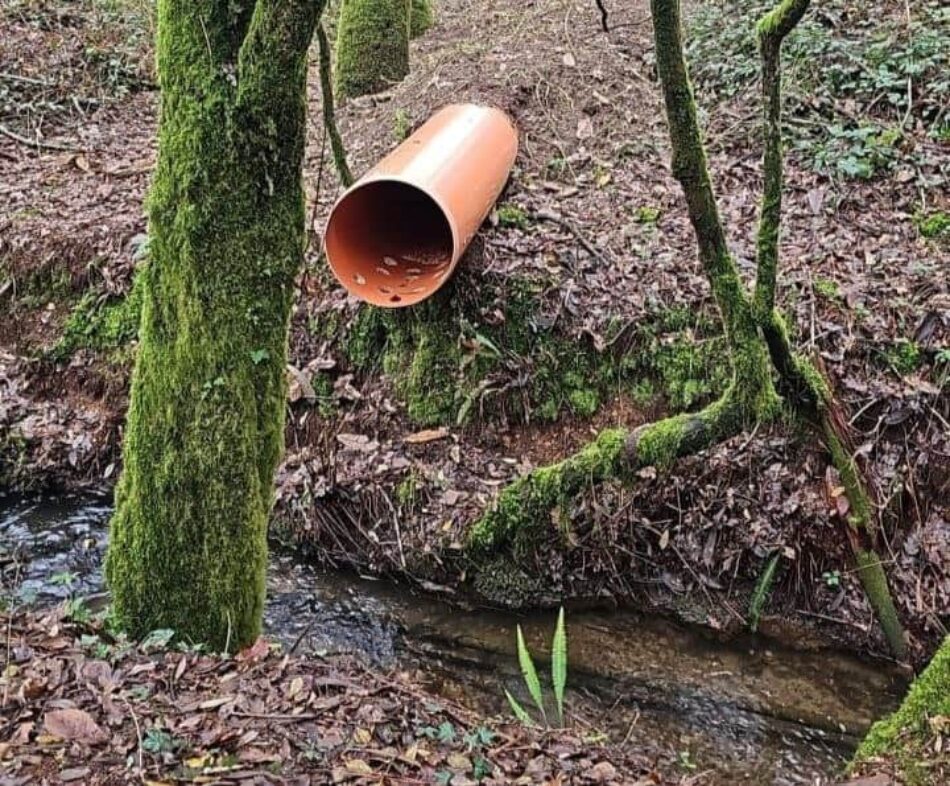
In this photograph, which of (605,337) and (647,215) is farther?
(647,215)

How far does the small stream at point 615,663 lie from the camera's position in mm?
3754

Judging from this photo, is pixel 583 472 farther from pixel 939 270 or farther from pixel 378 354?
pixel 939 270

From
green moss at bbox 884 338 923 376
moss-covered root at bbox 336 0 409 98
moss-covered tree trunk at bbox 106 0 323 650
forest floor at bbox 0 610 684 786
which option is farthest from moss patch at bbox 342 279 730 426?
moss-covered root at bbox 336 0 409 98

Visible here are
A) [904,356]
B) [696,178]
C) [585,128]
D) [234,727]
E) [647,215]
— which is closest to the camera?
[234,727]

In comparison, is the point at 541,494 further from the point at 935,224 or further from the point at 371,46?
the point at 371,46

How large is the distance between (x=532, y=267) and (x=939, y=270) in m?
2.30

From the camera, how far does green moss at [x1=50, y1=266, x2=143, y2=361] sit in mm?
5809

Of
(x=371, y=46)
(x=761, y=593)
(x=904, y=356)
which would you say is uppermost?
(x=371, y=46)

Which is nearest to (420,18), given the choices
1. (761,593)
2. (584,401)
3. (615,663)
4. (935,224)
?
(584,401)

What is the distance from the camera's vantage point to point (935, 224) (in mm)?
5062

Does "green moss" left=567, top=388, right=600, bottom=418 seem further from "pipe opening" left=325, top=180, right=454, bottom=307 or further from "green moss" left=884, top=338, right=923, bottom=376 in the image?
"green moss" left=884, top=338, right=923, bottom=376

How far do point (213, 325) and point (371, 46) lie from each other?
17.3 feet

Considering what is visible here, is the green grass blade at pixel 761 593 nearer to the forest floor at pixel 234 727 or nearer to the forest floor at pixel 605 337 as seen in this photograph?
the forest floor at pixel 605 337

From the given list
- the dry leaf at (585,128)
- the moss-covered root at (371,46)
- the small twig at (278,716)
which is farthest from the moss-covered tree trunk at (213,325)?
the moss-covered root at (371,46)
